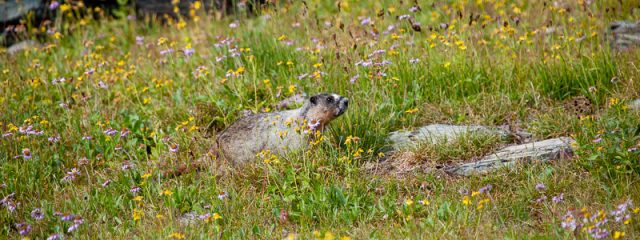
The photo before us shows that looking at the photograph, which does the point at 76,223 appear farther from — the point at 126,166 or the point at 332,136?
the point at 332,136

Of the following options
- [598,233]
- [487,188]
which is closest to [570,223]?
[598,233]

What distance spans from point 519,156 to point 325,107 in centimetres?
173

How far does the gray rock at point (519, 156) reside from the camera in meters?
6.30

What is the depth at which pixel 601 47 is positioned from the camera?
300 inches

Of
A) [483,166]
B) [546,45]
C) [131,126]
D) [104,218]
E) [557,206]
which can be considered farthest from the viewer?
[546,45]

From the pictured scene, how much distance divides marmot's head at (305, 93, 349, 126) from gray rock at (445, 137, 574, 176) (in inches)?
42.9

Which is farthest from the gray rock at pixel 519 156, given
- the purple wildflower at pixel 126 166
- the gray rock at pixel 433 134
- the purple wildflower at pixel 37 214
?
the purple wildflower at pixel 37 214

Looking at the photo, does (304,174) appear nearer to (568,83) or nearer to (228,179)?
(228,179)

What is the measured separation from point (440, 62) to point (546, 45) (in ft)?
5.18

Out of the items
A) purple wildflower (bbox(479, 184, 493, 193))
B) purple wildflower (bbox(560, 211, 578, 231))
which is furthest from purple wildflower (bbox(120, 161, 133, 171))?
purple wildflower (bbox(560, 211, 578, 231))

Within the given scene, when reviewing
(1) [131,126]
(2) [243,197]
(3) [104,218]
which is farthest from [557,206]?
(1) [131,126]

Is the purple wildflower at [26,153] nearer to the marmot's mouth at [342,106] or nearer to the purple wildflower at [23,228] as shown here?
the purple wildflower at [23,228]

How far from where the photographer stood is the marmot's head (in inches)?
261

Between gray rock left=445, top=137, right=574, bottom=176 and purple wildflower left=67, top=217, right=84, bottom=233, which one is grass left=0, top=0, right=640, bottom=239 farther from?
gray rock left=445, top=137, right=574, bottom=176
